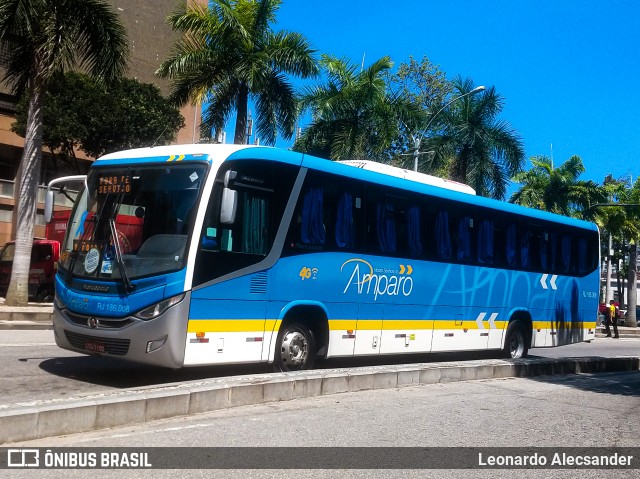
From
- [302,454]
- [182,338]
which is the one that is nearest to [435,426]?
[302,454]

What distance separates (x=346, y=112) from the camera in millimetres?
30984

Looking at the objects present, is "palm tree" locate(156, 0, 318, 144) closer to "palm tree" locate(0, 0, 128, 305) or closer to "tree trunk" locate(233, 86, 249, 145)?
"tree trunk" locate(233, 86, 249, 145)

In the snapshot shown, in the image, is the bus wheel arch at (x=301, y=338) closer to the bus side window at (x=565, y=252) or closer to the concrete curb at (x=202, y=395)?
the concrete curb at (x=202, y=395)

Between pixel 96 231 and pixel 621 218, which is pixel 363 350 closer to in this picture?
pixel 96 231

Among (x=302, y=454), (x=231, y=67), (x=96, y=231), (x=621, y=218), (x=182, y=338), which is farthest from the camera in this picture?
(x=621, y=218)

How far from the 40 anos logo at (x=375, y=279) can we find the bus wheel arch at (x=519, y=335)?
4100 millimetres

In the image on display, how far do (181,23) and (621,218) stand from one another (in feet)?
102

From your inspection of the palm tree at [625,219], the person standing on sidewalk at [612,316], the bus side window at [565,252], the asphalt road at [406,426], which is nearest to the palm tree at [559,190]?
the palm tree at [625,219]

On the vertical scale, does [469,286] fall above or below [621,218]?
below

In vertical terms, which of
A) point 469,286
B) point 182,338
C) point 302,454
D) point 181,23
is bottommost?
point 302,454

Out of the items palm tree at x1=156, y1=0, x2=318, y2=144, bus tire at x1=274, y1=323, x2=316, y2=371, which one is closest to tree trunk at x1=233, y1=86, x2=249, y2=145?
palm tree at x1=156, y1=0, x2=318, y2=144

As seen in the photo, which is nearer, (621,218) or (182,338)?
(182,338)

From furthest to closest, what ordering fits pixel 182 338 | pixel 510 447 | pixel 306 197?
pixel 306 197 → pixel 182 338 → pixel 510 447

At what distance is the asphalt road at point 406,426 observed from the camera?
668cm
